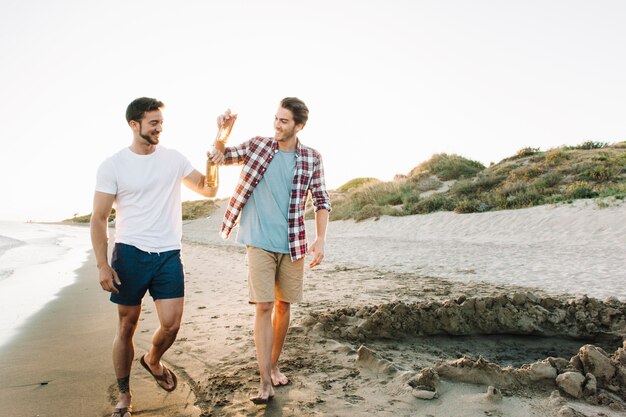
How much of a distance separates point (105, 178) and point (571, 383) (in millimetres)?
3381

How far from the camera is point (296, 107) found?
358 cm

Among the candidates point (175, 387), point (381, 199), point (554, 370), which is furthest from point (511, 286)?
point (381, 199)

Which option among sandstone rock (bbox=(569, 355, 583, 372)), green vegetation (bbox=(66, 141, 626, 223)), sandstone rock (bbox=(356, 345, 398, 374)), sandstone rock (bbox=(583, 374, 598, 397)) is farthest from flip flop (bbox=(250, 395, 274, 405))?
green vegetation (bbox=(66, 141, 626, 223))

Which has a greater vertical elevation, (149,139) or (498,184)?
(498,184)

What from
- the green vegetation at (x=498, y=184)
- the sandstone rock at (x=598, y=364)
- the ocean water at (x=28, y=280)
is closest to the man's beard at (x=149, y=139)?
the ocean water at (x=28, y=280)

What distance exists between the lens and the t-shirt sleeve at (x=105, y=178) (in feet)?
10.4

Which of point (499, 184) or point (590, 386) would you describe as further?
point (499, 184)

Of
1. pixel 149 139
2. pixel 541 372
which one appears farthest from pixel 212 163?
pixel 541 372

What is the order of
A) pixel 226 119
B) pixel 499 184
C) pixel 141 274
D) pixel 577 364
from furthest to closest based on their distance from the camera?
pixel 499 184
pixel 577 364
pixel 226 119
pixel 141 274

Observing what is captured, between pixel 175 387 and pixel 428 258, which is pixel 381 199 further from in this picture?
pixel 175 387

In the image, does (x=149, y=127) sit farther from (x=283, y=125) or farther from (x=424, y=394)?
(x=424, y=394)

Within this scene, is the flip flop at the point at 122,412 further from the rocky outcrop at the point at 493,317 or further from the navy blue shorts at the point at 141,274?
the rocky outcrop at the point at 493,317

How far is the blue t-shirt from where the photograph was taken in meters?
3.53

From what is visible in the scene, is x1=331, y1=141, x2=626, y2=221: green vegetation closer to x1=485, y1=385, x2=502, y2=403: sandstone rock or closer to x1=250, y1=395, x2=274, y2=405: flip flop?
x1=485, y1=385, x2=502, y2=403: sandstone rock
